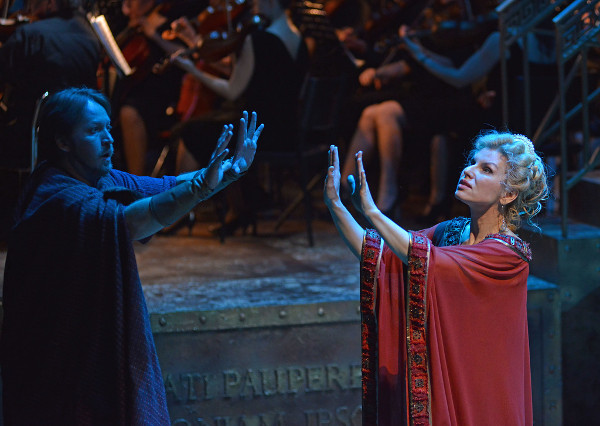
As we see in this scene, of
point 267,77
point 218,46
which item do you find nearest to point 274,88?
point 267,77

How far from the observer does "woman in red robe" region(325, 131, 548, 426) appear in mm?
1945

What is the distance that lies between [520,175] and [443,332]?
44 cm

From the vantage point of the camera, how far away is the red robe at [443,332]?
1.95 metres

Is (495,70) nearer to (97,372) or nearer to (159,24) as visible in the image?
(159,24)

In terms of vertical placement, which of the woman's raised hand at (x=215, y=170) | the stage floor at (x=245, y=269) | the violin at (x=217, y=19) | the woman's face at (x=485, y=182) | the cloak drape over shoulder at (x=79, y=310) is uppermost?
the violin at (x=217, y=19)

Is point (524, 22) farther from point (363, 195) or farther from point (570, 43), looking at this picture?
point (363, 195)

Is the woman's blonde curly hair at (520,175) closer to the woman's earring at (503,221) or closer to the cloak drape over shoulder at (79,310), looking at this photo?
the woman's earring at (503,221)

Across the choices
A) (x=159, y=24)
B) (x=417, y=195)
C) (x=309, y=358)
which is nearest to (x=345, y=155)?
(x=417, y=195)

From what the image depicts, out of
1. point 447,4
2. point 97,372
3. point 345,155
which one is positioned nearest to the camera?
point 97,372

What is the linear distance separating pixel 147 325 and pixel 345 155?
3.37m

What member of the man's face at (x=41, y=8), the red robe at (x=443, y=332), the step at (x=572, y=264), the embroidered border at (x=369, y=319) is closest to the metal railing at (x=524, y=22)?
the step at (x=572, y=264)

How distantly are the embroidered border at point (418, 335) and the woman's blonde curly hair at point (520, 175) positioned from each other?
0.28 m

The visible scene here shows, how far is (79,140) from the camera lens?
6.22 ft

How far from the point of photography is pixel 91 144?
1899 millimetres
